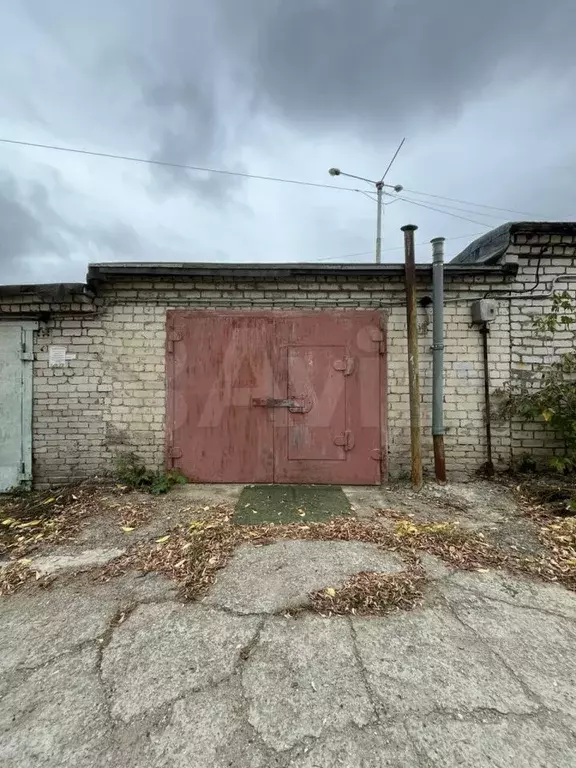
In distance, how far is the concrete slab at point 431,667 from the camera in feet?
5.29

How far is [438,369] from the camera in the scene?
4.48m

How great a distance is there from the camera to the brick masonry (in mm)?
4625

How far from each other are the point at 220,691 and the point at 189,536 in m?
1.57

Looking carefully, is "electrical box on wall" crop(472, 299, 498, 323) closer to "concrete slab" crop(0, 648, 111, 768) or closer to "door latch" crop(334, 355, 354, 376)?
"door latch" crop(334, 355, 354, 376)

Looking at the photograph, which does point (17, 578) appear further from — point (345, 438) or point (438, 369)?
point (438, 369)

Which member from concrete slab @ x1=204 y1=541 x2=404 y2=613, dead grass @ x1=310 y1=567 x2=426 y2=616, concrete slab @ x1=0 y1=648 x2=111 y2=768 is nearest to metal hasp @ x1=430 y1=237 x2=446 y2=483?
concrete slab @ x1=204 y1=541 x2=404 y2=613

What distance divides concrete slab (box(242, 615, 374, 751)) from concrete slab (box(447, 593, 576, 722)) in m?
0.73

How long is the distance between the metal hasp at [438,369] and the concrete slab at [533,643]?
7.33ft

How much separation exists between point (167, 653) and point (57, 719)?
1.57 ft

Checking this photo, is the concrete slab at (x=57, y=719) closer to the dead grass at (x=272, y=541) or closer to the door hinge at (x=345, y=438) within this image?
the dead grass at (x=272, y=541)

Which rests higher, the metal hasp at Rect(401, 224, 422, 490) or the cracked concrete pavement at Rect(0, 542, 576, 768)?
the metal hasp at Rect(401, 224, 422, 490)

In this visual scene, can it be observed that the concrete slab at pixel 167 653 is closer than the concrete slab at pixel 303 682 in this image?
No

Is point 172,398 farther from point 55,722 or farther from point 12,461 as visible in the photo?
point 55,722

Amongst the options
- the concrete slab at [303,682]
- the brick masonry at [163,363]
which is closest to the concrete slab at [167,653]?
the concrete slab at [303,682]
